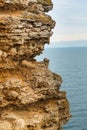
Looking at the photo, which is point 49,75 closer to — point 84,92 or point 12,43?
point 12,43

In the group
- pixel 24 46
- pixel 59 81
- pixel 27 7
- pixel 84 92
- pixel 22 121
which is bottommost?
pixel 84 92

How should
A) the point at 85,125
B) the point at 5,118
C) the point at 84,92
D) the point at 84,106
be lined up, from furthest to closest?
1. the point at 84,92
2. the point at 84,106
3. the point at 85,125
4. the point at 5,118

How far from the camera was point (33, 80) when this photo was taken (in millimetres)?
27750

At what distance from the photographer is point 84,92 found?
148 meters

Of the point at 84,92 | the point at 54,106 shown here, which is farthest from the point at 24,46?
the point at 84,92

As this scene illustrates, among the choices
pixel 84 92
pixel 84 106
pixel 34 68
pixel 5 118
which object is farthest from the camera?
pixel 84 92

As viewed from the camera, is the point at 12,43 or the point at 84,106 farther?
the point at 84,106

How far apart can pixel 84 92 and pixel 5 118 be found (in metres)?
123

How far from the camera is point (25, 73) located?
91.8 feet

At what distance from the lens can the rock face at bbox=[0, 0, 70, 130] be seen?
1049 inches

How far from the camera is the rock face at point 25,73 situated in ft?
87.4

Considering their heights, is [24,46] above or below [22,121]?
above

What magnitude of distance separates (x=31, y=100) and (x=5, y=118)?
7.28 ft

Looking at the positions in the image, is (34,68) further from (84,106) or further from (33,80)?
(84,106)
